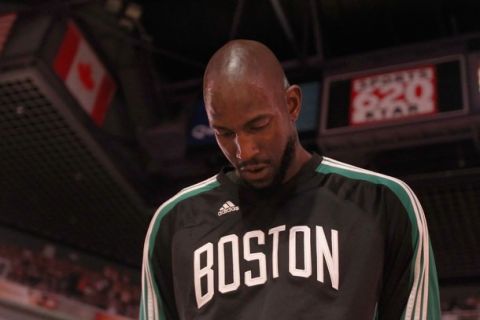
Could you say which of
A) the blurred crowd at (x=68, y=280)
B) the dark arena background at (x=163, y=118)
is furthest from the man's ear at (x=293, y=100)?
the blurred crowd at (x=68, y=280)

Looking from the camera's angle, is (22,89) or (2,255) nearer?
(22,89)

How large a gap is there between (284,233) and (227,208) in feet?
0.34

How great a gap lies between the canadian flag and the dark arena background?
10mm

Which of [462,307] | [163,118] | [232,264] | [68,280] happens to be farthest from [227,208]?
[68,280]

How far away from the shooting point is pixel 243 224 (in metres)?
0.87

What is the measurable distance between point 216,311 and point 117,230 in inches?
102

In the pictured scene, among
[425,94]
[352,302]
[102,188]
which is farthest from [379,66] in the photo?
[352,302]

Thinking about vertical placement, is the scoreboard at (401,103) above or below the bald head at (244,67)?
below

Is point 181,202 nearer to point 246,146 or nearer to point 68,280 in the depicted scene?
point 246,146

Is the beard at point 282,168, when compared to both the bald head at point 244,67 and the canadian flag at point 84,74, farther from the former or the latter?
the canadian flag at point 84,74

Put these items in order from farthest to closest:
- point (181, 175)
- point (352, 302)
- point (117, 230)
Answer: point (117, 230) < point (181, 175) < point (352, 302)

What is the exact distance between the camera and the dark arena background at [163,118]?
102 inches

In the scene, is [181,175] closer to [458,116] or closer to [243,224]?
[458,116]

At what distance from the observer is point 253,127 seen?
82cm
